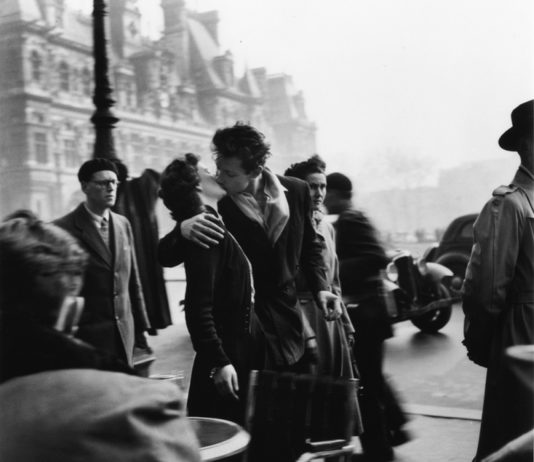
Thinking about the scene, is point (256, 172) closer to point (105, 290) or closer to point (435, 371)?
point (105, 290)

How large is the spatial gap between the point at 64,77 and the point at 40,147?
3.50 m

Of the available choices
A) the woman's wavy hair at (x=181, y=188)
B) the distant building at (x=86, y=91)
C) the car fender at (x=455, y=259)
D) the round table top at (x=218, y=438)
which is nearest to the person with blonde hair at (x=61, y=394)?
the round table top at (x=218, y=438)

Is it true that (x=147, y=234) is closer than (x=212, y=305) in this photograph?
No

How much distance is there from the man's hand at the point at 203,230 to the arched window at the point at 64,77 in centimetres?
3281

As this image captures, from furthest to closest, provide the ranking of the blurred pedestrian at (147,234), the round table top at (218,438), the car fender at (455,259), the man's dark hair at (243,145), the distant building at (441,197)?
the distant building at (441,197) → the car fender at (455,259) → the blurred pedestrian at (147,234) → the man's dark hair at (243,145) → the round table top at (218,438)

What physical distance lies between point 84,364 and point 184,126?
120 ft

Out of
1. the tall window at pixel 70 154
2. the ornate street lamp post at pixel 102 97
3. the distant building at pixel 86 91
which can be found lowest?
the ornate street lamp post at pixel 102 97

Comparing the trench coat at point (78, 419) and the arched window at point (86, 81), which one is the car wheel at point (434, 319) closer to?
the trench coat at point (78, 419)

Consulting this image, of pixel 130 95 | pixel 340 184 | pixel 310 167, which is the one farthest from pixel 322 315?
pixel 130 95

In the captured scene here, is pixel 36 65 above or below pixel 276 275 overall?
above

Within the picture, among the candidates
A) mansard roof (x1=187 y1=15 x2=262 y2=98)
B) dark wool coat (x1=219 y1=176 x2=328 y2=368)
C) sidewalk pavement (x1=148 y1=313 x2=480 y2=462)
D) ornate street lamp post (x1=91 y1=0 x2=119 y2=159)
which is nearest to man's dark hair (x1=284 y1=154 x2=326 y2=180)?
dark wool coat (x1=219 y1=176 x2=328 y2=368)

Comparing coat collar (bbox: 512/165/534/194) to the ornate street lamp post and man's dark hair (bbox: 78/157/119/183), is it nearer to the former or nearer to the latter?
man's dark hair (bbox: 78/157/119/183)

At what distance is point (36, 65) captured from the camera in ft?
106

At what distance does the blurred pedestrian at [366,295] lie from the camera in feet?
17.1
